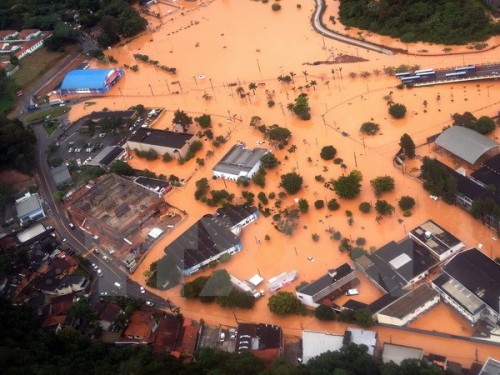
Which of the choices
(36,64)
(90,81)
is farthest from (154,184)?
(36,64)

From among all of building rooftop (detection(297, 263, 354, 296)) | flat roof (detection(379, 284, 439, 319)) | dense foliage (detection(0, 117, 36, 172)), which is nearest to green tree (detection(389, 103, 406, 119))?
building rooftop (detection(297, 263, 354, 296))

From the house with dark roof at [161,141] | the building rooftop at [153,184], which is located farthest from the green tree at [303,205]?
the house with dark roof at [161,141]

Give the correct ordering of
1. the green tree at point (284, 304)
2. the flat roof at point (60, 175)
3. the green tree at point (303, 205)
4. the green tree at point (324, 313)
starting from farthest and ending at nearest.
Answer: the flat roof at point (60, 175)
the green tree at point (303, 205)
the green tree at point (284, 304)
the green tree at point (324, 313)

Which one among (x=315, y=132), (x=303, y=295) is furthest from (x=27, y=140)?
(x=303, y=295)

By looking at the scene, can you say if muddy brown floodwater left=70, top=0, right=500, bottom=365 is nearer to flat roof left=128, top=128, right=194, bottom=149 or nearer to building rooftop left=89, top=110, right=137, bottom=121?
flat roof left=128, top=128, right=194, bottom=149

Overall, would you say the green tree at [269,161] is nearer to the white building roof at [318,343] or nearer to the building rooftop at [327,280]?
the building rooftop at [327,280]

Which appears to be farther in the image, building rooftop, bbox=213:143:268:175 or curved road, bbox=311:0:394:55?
curved road, bbox=311:0:394:55

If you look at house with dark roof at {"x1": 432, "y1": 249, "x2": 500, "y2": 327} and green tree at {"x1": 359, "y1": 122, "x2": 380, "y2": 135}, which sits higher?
green tree at {"x1": 359, "y1": 122, "x2": 380, "y2": 135}

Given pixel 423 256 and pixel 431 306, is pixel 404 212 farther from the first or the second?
pixel 431 306
